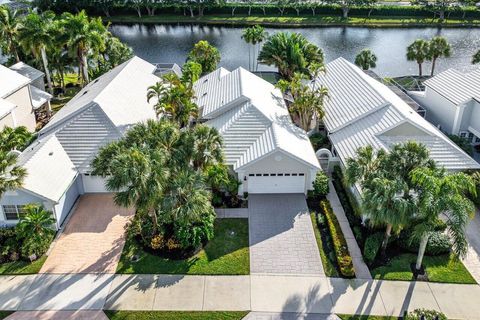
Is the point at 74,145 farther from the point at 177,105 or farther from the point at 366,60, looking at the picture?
the point at 366,60

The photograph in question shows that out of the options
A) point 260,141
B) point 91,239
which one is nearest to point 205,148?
point 260,141

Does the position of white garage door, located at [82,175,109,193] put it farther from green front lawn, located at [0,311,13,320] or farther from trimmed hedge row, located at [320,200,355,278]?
trimmed hedge row, located at [320,200,355,278]

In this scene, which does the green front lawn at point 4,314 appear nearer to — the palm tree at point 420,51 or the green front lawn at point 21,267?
the green front lawn at point 21,267

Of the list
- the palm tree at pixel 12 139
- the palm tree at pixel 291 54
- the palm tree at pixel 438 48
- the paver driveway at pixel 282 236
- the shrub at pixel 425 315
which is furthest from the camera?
the palm tree at pixel 438 48

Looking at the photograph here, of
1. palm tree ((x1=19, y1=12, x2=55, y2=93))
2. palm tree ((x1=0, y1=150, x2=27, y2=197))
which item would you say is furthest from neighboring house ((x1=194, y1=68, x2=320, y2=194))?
palm tree ((x1=19, y1=12, x2=55, y2=93))

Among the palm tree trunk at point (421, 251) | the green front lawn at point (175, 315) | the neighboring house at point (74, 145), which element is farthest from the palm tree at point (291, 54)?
the green front lawn at point (175, 315)
